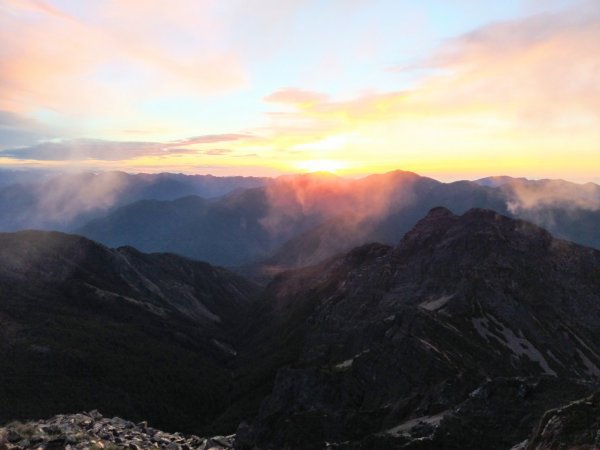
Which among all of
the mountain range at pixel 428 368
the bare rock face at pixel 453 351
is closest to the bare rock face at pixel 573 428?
the mountain range at pixel 428 368

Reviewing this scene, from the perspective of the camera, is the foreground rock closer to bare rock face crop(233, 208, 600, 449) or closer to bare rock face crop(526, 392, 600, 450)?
bare rock face crop(233, 208, 600, 449)

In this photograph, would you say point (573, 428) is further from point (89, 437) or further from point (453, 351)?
point (453, 351)

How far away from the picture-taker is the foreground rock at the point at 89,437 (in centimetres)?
4325

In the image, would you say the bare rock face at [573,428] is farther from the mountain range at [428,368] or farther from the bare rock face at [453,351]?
the bare rock face at [453,351]

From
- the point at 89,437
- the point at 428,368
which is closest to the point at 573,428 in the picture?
the point at 89,437

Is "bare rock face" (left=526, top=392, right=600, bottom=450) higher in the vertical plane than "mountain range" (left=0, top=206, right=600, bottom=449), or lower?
higher

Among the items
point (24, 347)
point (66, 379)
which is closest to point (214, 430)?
point (66, 379)

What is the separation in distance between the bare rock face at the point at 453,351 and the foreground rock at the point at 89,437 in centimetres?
932

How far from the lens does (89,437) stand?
47156 mm

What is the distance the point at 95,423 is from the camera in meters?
56.0

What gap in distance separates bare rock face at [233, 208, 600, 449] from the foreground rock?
932 centimetres

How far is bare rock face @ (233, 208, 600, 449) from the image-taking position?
5600 cm

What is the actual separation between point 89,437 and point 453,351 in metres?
84.5

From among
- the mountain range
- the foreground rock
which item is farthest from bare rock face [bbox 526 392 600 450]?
the foreground rock
